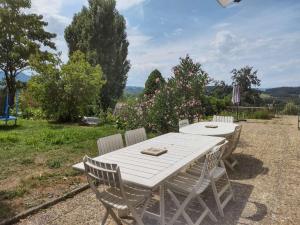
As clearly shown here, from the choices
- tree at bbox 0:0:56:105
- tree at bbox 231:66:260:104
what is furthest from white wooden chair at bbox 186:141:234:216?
tree at bbox 231:66:260:104

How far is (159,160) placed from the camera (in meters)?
3.26

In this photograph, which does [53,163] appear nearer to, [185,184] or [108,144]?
[108,144]

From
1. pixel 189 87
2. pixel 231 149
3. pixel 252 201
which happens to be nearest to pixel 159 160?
pixel 252 201

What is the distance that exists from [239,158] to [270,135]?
4.06 m

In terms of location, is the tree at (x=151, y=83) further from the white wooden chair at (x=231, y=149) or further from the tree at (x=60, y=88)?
the white wooden chair at (x=231, y=149)

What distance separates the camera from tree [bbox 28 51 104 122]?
11938mm

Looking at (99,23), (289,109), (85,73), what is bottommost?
(289,109)

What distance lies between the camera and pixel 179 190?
10.7 feet

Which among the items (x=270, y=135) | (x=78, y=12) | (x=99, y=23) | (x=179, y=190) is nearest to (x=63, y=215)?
(x=179, y=190)

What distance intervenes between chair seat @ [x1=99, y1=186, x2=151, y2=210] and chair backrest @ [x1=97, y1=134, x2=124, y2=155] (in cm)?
75

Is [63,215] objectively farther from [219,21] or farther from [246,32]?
[246,32]

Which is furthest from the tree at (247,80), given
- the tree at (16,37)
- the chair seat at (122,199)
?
the chair seat at (122,199)

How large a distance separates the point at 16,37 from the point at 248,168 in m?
18.6

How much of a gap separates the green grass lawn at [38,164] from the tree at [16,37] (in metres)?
12.2
